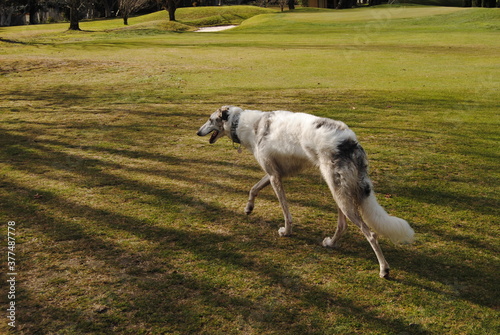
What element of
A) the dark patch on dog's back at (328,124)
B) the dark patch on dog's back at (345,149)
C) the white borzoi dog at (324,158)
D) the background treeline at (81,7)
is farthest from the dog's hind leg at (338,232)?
the background treeline at (81,7)

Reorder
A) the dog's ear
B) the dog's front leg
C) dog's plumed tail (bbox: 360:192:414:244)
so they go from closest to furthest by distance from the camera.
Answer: dog's plumed tail (bbox: 360:192:414:244) → the dog's front leg → the dog's ear

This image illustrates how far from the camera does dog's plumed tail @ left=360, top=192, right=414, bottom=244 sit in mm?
4543

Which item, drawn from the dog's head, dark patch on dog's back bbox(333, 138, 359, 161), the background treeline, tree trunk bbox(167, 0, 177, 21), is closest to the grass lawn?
the dog's head

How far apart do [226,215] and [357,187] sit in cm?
216

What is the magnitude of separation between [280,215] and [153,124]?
556 centimetres

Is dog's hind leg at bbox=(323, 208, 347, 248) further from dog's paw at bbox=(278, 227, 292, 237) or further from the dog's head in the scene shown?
the dog's head

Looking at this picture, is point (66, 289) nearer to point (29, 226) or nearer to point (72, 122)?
point (29, 226)

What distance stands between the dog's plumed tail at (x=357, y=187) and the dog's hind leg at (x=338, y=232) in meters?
0.59

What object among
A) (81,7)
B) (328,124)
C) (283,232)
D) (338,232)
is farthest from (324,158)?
(81,7)

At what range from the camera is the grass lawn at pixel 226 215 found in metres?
4.23

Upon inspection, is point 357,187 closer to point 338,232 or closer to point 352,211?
point 352,211

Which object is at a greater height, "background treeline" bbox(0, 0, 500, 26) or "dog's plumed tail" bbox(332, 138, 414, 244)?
"background treeline" bbox(0, 0, 500, 26)

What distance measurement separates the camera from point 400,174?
7633 millimetres

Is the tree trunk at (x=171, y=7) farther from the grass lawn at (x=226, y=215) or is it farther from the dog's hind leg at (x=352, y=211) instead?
the dog's hind leg at (x=352, y=211)
